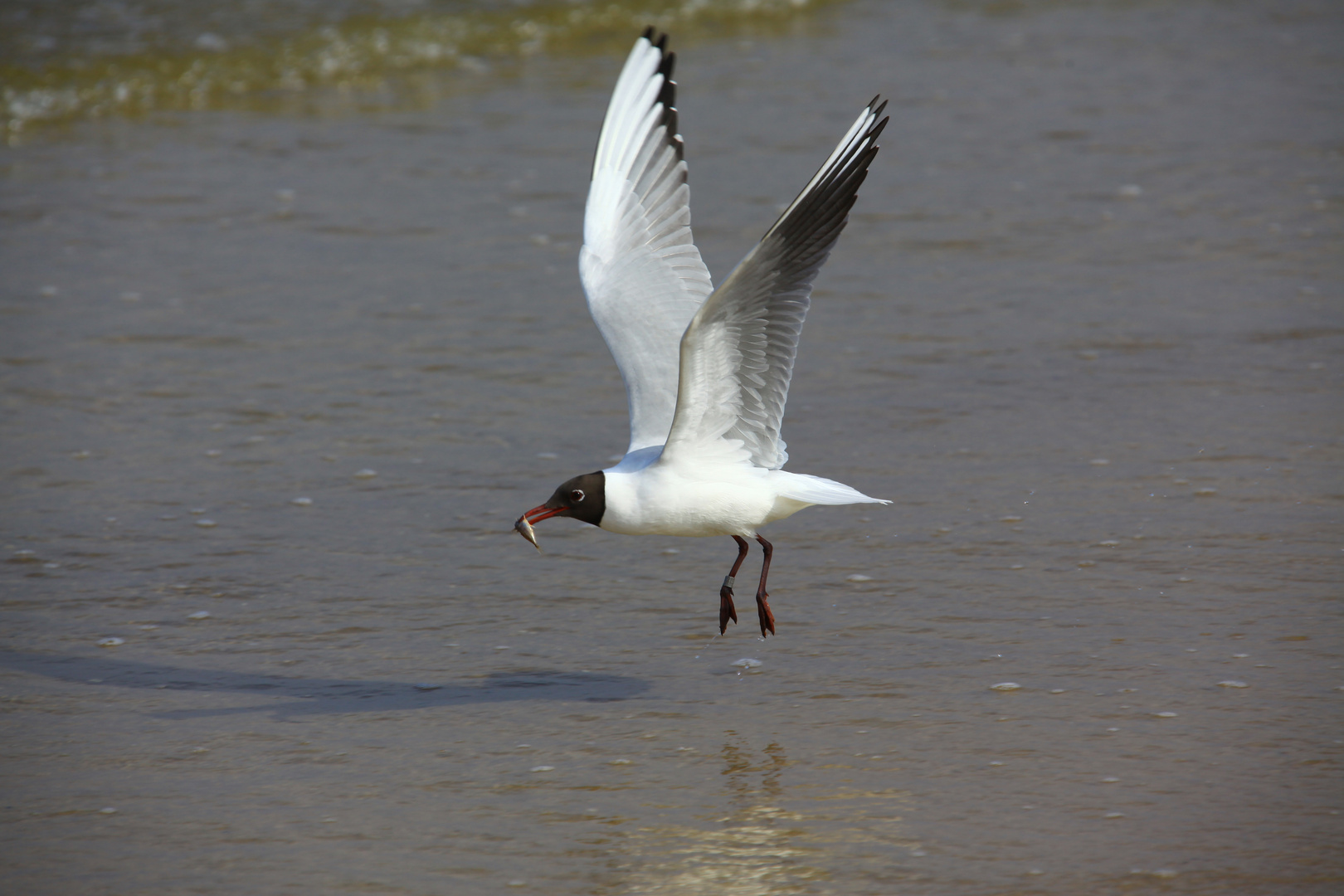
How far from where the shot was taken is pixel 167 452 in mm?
6148

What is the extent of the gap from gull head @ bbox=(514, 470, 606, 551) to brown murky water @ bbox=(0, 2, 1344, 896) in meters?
0.45

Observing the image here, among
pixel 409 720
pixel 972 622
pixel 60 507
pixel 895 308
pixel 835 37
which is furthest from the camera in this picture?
pixel 835 37

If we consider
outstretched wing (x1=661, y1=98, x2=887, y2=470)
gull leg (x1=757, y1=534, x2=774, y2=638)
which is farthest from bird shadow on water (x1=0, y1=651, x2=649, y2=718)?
outstretched wing (x1=661, y1=98, x2=887, y2=470)

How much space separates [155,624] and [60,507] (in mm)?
1046

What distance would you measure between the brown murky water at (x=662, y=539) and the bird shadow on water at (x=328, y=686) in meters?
0.02

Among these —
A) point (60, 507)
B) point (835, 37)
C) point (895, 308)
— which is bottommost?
point (60, 507)

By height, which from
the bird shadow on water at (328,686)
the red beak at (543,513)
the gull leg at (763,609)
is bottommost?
the bird shadow on water at (328,686)

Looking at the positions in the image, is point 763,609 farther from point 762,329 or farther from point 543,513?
point 762,329

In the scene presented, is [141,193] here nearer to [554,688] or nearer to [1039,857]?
[554,688]

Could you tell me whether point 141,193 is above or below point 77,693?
above

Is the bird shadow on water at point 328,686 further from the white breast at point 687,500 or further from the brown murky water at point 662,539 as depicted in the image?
the white breast at point 687,500

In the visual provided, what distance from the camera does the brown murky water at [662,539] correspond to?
12.2 feet

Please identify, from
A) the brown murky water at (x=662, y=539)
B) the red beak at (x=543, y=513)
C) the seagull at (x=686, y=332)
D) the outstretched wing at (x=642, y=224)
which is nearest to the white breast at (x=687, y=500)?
the seagull at (x=686, y=332)

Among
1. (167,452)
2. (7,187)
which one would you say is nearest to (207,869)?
(167,452)
